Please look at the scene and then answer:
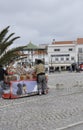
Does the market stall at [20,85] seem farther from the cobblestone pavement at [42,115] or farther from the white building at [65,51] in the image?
the white building at [65,51]

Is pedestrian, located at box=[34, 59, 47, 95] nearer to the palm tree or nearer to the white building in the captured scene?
the palm tree

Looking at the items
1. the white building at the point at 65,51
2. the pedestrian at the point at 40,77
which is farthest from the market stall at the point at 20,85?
the white building at the point at 65,51

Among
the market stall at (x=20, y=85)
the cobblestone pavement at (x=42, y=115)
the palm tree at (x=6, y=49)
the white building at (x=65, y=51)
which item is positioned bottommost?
the cobblestone pavement at (x=42, y=115)

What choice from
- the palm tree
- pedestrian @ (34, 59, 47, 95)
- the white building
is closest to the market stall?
pedestrian @ (34, 59, 47, 95)

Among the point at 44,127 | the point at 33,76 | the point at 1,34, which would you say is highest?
the point at 1,34

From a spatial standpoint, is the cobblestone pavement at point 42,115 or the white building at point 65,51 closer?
the cobblestone pavement at point 42,115

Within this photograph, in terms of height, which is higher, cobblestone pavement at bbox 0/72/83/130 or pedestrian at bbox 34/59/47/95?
pedestrian at bbox 34/59/47/95

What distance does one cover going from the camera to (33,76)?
2147cm

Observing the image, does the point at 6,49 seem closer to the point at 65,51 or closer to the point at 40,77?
the point at 40,77

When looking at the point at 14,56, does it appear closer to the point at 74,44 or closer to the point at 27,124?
the point at 27,124

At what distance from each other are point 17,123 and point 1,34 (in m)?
12.8

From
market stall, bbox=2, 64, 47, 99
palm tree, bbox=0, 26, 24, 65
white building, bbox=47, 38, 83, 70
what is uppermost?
white building, bbox=47, 38, 83, 70

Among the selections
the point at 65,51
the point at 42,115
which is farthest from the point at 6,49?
the point at 65,51

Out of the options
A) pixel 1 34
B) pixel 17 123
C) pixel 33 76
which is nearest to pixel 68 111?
pixel 17 123
